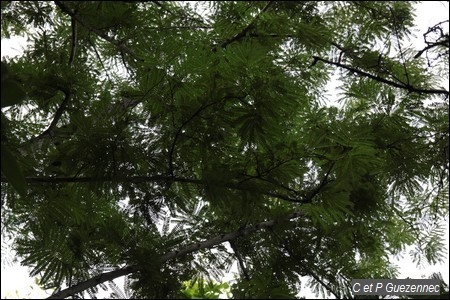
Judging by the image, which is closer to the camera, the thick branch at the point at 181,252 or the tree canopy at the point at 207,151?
the tree canopy at the point at 207,151

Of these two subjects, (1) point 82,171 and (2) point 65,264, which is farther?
(2) point 65,264

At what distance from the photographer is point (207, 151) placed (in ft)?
4.84

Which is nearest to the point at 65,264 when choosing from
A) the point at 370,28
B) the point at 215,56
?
the point at 215,56

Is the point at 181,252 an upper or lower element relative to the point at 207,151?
lower

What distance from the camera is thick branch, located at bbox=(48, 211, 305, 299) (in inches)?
57.4

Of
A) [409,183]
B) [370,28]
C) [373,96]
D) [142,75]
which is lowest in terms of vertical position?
[409,183]

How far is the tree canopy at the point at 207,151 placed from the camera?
1.33m

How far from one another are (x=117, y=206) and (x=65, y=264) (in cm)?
39

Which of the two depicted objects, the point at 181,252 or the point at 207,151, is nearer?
the point at 207,151

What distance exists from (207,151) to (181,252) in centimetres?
34

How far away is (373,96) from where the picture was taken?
1799 millimetres

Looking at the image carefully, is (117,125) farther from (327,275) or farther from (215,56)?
(327,275)

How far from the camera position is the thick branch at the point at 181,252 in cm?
146

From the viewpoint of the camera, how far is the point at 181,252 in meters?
1.65
